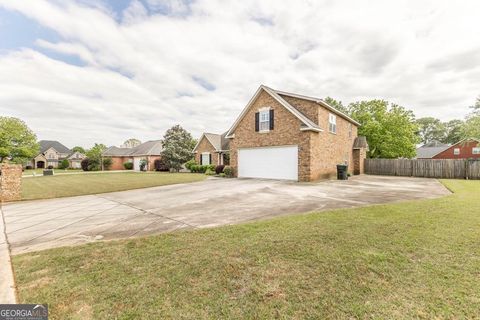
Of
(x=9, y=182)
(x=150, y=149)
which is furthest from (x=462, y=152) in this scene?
(x=9, y=182)

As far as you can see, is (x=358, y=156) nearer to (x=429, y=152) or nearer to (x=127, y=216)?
(x=127, y=216)

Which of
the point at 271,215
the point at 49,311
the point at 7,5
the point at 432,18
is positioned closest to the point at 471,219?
the point at 271,215

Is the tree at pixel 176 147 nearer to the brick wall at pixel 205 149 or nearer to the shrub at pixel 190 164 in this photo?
the shrub at pixel 190 164

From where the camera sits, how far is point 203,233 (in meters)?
4.77

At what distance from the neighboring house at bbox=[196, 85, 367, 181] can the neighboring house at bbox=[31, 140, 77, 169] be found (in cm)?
6251

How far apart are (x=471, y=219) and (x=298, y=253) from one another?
17.6ft

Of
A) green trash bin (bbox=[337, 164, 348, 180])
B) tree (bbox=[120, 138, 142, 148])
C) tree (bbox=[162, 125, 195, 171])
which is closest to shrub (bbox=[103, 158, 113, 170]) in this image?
tree (bbox=[120, 138, 142, 148])

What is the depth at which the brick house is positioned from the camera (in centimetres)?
5472

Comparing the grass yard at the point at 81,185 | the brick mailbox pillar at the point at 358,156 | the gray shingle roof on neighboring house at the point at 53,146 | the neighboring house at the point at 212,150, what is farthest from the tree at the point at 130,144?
the brick mailbox pillar at the point at 358,156

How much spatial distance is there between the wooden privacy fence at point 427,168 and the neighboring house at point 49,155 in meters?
73.0

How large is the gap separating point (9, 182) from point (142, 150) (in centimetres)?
3190

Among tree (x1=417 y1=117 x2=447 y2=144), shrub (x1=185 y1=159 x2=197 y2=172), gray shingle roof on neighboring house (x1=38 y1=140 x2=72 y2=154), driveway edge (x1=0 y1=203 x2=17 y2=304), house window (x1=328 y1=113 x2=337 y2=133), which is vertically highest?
tree (x1=417 y1=117 x2=447 y2=144)

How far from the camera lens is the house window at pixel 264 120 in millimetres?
16984

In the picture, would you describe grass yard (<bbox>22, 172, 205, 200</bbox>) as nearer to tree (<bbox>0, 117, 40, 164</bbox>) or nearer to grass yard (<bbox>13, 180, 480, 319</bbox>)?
grass yard (<bbox>13, 180, 480, 319</bbox>)
